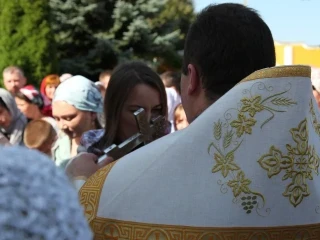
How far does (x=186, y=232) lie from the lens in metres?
1.76

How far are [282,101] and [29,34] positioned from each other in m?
15.4

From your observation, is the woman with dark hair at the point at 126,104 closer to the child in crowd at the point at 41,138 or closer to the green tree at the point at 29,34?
the child in crowd at the point at 41,138

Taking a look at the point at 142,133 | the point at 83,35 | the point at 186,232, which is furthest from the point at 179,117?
the point at 83,35

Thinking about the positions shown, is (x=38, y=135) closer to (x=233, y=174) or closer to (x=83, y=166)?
(x=83, y=166)

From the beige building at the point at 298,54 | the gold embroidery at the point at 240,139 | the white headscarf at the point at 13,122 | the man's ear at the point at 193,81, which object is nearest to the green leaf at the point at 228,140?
the gold embroidery at the point at 240,139

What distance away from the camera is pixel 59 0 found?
2130 centimetres

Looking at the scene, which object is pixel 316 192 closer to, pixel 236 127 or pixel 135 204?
pixel 236 127

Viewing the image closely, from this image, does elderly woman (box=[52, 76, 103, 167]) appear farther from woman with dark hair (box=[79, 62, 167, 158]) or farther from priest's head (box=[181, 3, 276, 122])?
priest's head (box=[181, 3, 276, 122])

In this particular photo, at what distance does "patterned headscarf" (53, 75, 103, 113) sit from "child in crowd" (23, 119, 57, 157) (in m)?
0.73

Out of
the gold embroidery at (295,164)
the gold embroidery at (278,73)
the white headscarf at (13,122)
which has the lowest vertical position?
the white headscarf at (13,122)

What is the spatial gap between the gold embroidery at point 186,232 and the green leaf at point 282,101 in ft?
1.03

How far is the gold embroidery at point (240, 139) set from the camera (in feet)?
5.71

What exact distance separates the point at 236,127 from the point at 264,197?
189 mm

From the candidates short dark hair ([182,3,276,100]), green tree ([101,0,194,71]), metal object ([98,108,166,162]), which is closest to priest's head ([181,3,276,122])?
short dark hair ([182,3,276,100])
